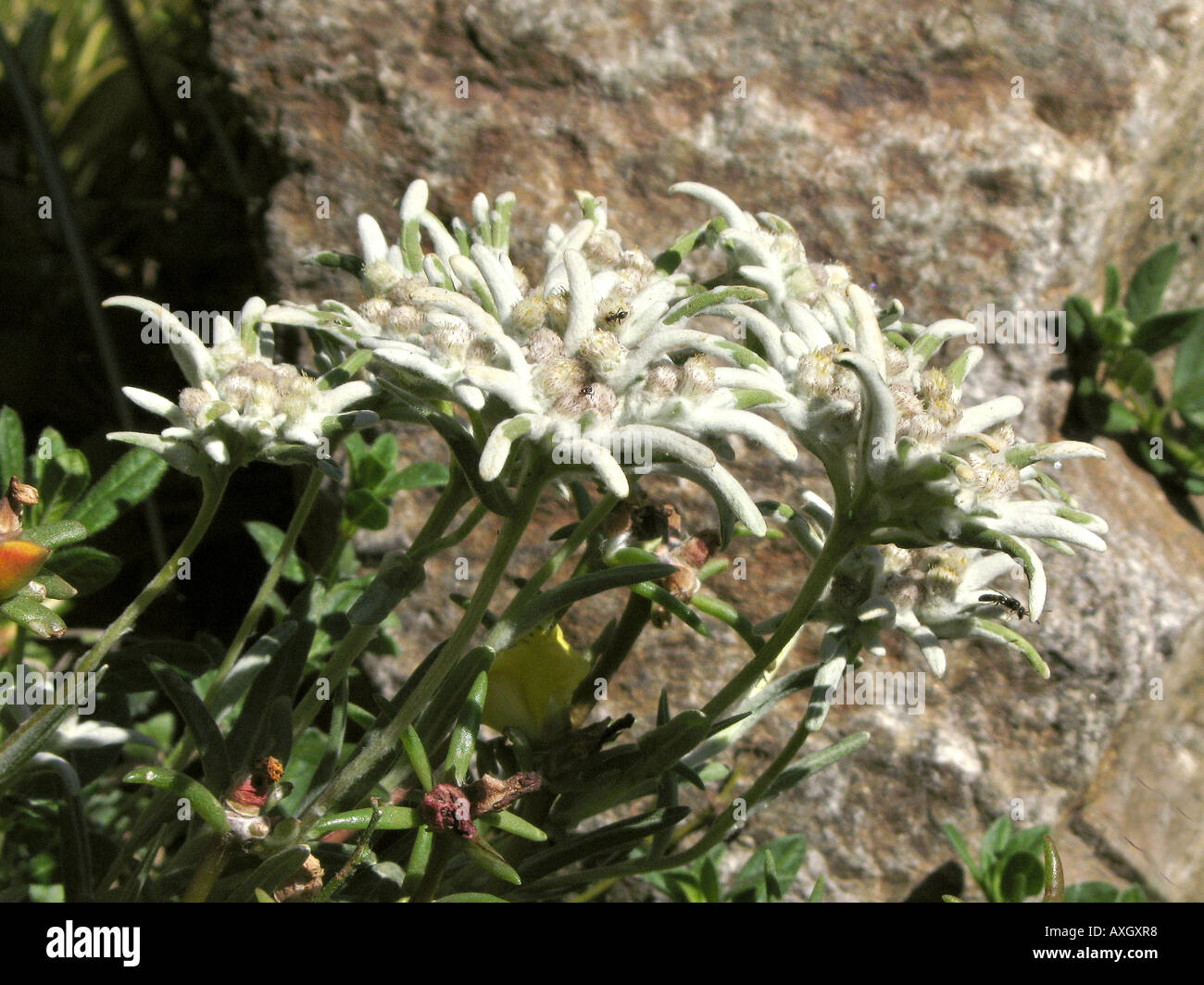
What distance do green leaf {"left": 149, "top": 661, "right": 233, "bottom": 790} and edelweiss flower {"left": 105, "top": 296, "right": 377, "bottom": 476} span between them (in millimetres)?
301

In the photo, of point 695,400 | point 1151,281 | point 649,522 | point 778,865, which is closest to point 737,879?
point 778,865

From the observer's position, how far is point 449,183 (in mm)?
2803

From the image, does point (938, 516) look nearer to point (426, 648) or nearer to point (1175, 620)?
point (426, 648)

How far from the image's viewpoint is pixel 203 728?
5.51ft

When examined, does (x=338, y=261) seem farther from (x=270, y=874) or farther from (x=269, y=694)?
(x=270, y=874)

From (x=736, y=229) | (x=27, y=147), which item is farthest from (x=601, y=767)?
(x=27, y=147)

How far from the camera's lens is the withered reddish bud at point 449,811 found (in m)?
1.53

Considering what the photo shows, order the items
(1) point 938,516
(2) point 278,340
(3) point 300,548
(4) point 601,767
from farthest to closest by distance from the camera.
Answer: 1. (3) point 300,548
2. (2) point 278,340
3. (4) point 601,767
4. (1) point 938,516

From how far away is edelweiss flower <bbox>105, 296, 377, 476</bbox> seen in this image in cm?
153

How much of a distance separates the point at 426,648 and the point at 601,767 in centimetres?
97

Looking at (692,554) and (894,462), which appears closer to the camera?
(894,462)

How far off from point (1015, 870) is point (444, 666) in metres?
1.49

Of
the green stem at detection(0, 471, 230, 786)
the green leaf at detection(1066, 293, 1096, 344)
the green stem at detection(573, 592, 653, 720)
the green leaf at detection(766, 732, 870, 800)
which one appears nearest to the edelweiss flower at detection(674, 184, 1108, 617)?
the green stem at detection(573, 592, 653, 720)
